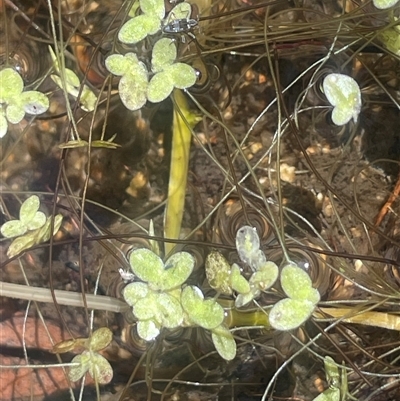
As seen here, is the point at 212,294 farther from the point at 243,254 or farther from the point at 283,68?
the point at 283,68

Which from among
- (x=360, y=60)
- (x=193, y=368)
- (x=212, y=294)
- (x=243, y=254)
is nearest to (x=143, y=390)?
(x=193, y=368)

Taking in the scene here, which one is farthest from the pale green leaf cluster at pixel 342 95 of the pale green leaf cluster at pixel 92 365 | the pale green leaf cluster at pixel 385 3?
the pale green leaf cluster at pixel 92 365

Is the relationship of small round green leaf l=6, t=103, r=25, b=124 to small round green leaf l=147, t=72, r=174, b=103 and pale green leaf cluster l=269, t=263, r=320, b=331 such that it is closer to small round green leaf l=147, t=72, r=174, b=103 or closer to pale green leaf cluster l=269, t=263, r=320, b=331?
small round green leaf l=147, t=72, r=174, b=103

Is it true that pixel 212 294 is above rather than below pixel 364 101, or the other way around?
below

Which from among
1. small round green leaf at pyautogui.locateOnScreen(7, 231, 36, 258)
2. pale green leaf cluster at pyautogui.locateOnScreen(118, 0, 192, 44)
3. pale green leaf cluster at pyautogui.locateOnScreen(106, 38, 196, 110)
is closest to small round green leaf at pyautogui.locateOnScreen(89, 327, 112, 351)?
small round green leaf at pyautogui.locateOnScreen(7, 231, 36, 258)

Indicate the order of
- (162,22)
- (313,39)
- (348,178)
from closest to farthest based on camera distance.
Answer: (162,22) < (313,39) < (348,178)

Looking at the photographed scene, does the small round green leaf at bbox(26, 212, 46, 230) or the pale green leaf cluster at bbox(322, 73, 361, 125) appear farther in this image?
the small round green leaf at bbox(26, 212, 46, 230)
